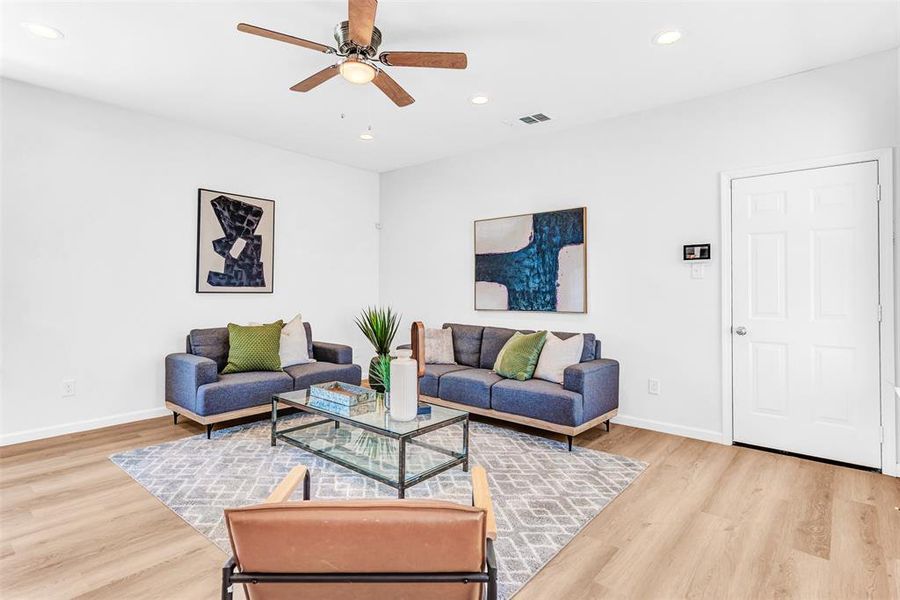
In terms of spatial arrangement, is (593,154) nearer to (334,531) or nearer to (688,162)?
(688,162)

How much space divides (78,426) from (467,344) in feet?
11.3

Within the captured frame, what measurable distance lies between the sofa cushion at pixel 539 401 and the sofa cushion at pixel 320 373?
150cm

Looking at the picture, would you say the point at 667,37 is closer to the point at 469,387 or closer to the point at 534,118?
the point at 534,118

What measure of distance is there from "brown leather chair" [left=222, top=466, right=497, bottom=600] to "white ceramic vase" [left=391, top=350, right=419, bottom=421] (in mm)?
1866

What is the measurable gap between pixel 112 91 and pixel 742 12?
4479mm

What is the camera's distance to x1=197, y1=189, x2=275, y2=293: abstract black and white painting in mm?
4508

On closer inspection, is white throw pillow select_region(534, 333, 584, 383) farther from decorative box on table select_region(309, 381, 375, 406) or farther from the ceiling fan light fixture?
the ceiling fan light fixture

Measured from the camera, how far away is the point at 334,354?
464cm

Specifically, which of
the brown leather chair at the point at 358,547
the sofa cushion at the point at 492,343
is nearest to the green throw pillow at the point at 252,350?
the sofa cushion at the point at 492,343

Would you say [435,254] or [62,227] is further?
[435,254]

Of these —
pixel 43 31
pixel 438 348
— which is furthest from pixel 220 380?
pixel 43 31

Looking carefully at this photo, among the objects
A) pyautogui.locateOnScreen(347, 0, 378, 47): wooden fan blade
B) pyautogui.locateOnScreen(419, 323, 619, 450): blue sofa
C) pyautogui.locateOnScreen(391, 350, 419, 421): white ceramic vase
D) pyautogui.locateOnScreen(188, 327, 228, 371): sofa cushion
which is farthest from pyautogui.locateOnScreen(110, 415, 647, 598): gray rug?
pyautogui.locateOnScreen(347, 0, 378, 47): wooden fan blade

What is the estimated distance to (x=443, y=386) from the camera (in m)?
4.19

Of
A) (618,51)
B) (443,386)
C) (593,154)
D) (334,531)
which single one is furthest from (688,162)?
(334,531)
